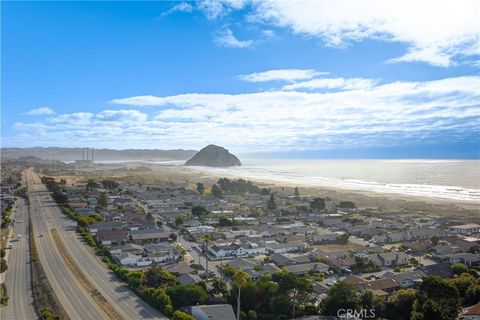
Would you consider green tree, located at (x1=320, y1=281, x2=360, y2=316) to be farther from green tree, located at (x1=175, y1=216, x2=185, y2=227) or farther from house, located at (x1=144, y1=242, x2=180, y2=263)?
green tree, located at (x1=175, y1=216, x2=185, y2=227)

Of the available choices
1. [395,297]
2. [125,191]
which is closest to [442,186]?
[125,191]

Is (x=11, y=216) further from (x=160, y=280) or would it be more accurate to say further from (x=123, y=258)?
(x=160, y=280)

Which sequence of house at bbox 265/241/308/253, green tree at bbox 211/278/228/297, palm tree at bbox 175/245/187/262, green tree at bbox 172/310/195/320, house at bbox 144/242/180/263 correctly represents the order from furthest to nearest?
1. house at bbox 265/241/308/253
2. palm tree at bbox 175/245/187/262
3. house at bbox 144/242/180/263
4. green tree at bbox 211/278/228/297
5. green tree at bbox 172/310/195/320

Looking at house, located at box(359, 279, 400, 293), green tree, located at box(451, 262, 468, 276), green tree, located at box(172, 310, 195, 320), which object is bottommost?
green tree, located at box(172, 310, 195, 320)

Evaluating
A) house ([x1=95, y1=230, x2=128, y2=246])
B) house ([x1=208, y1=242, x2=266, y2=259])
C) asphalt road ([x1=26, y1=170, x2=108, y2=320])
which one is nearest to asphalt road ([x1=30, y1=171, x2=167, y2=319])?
asphalt road ([x1=26, y1=170, x2=108, y2=320])

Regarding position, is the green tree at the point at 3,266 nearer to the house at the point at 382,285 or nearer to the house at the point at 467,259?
the house at the point at 382,285

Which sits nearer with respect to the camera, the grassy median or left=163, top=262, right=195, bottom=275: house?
the grassy median

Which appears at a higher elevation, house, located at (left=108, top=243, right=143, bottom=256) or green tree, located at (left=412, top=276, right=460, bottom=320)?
green tree, located at (left=412, top=276, right=460, bottom=320)
